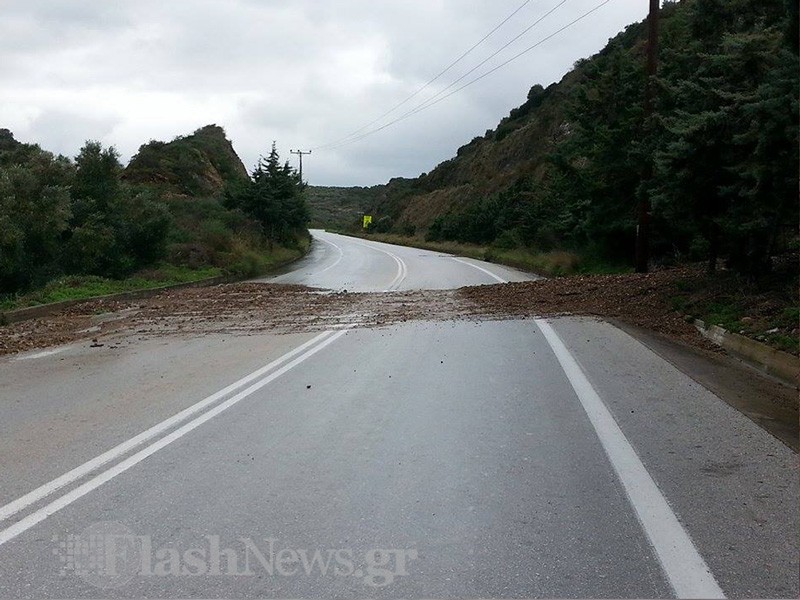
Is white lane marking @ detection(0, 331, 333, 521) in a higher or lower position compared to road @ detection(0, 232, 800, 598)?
lower

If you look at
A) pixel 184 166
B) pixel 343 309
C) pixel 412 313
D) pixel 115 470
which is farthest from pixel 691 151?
pixel 184 166

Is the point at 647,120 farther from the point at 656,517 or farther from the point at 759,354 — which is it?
the point at 656,517

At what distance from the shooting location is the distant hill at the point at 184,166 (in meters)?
43.8

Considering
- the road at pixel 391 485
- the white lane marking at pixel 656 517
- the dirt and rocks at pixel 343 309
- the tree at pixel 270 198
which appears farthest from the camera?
the tree at pixel 270 198

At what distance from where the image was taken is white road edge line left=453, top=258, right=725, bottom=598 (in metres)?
3.79

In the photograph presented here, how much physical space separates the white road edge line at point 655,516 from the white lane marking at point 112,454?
12.4 ft

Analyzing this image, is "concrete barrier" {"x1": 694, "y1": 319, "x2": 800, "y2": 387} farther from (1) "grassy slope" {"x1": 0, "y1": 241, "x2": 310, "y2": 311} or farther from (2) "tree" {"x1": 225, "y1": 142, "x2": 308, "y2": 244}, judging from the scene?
(2) "tree" {"x1": 225, "y1": 142, "x2": 308, "y2": 244}

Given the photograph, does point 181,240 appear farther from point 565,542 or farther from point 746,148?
point 565,542

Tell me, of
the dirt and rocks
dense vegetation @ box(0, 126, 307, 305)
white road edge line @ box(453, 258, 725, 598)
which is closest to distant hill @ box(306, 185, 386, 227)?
dense vegetation @ box(0, 126, 307, 305)

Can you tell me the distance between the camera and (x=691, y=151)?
12.3 m

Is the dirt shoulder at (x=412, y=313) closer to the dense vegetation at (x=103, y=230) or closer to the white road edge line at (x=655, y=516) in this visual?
the white road edge line at (x=655, y=516)

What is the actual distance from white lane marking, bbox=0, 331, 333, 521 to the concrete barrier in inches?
244

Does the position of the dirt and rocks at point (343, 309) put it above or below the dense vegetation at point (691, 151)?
below

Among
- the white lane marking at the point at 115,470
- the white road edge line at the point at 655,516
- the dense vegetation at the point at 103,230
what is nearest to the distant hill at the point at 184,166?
the dense vegetation at the point at 103,230
